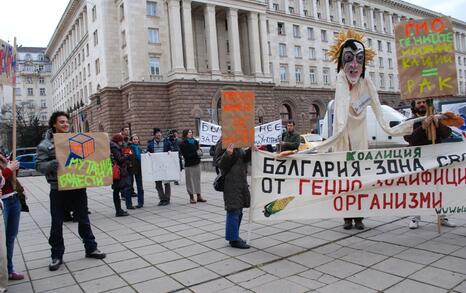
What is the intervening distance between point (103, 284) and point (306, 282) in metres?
2.16

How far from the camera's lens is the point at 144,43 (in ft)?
120

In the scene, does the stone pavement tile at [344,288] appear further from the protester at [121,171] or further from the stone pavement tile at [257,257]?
the protester at [121,171]

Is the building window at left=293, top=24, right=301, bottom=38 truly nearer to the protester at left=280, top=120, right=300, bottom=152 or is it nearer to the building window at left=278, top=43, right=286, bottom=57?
the building window at left=278, top=43, right=286, bottom=57

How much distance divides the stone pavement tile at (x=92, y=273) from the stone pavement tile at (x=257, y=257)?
1.58 m

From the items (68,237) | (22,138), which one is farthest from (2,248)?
(22,138)

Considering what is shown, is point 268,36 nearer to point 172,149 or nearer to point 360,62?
point 172,149

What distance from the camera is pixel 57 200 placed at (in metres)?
4.88

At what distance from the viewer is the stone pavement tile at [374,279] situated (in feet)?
12.0

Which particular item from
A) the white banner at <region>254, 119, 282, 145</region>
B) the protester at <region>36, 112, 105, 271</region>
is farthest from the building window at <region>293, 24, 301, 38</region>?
the protester at <region>36, 112, 105, 271</region>

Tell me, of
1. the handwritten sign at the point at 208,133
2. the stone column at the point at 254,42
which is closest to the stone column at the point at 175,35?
the stone column at the point at 254,42

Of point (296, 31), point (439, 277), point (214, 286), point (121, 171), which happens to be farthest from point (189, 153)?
point (296, 31)

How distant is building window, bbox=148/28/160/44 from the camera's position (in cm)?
3719

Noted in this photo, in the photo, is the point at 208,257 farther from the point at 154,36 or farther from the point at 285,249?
the point at 154,36

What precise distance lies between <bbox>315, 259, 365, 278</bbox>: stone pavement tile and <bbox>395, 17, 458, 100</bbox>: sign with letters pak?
94.5 inches
